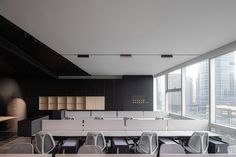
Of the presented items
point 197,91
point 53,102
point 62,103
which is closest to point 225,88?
point 197,91

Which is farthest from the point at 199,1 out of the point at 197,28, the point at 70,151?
the point at 70,151

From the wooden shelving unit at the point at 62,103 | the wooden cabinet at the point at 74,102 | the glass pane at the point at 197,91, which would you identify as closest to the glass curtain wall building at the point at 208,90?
the glass pane at the point at 197,91

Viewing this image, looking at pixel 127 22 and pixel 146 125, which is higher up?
pixel 127 22

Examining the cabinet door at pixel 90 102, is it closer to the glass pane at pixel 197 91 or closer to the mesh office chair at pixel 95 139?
the glass pane at pixel 197 91

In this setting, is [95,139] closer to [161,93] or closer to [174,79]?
[174,79]

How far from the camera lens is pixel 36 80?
1196 centimetres

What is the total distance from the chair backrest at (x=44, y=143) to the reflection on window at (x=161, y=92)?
6.48m

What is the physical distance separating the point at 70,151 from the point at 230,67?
3464mm

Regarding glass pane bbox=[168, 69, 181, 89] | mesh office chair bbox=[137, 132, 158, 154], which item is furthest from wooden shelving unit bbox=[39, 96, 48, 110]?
mesh office chair bbox=[137, 132, 158, 154]

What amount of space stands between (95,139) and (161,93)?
669 cm

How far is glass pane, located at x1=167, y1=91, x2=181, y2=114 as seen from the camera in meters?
9.09

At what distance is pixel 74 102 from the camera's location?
12.2m

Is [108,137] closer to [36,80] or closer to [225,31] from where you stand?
[225,31]

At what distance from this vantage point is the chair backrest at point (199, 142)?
526 cm
